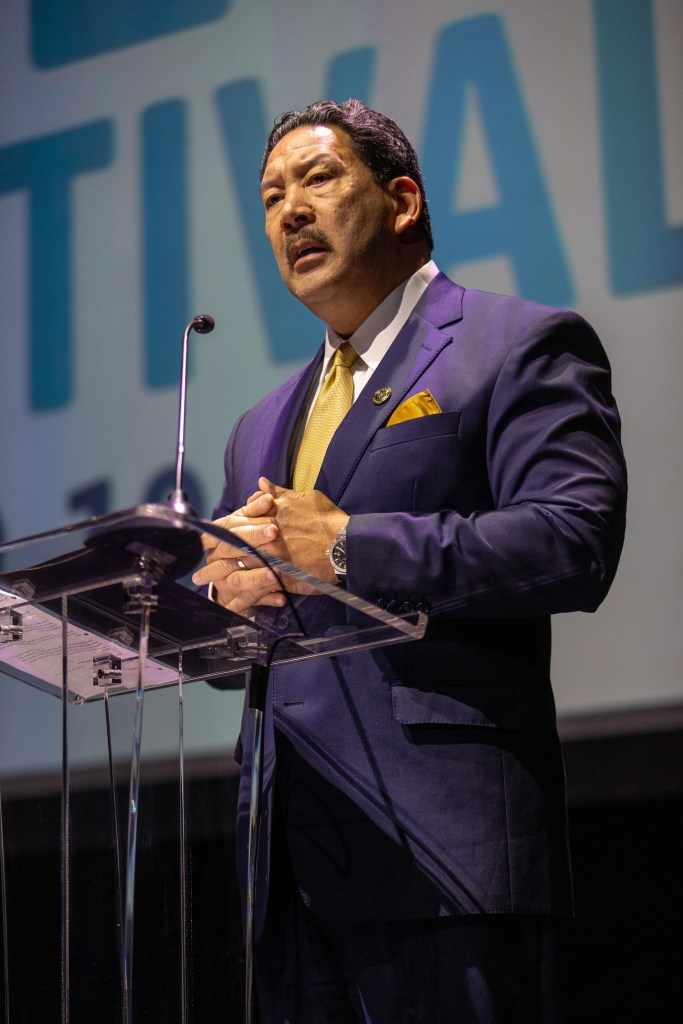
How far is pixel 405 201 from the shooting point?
2146 millimetres

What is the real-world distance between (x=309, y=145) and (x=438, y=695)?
3.48 feet

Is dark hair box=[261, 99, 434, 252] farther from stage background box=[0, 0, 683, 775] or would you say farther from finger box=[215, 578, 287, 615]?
finger box=[215, 578, 287, 615]

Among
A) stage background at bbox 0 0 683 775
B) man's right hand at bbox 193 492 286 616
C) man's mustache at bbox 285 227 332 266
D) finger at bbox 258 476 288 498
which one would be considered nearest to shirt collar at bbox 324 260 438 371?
man's mustache at bbox 285 227 332 266

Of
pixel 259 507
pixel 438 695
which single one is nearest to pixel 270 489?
pixel 259 507

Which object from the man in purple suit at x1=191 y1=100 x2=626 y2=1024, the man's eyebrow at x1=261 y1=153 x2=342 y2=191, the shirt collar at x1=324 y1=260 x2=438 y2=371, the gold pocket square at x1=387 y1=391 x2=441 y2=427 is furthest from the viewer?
the man's eyebrow at x1=261 y1=153 x2=342 y2=191

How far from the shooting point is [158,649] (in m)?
1.40

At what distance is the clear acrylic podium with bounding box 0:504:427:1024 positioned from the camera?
1.25m

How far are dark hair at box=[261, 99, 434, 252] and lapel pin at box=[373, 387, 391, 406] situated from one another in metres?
0.50

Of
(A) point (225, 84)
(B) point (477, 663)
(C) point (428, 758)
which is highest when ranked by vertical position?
(A) point (225, 84)

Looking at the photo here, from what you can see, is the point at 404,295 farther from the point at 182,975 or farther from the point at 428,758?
the point at 182,975

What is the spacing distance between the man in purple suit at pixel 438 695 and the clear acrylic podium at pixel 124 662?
0.05 m

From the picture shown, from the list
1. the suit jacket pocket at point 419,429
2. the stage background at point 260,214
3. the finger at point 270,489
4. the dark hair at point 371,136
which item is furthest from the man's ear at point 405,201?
the finger at point 270,489

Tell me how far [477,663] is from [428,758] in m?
0.14

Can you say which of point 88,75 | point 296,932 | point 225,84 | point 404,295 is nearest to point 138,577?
point 296,932
